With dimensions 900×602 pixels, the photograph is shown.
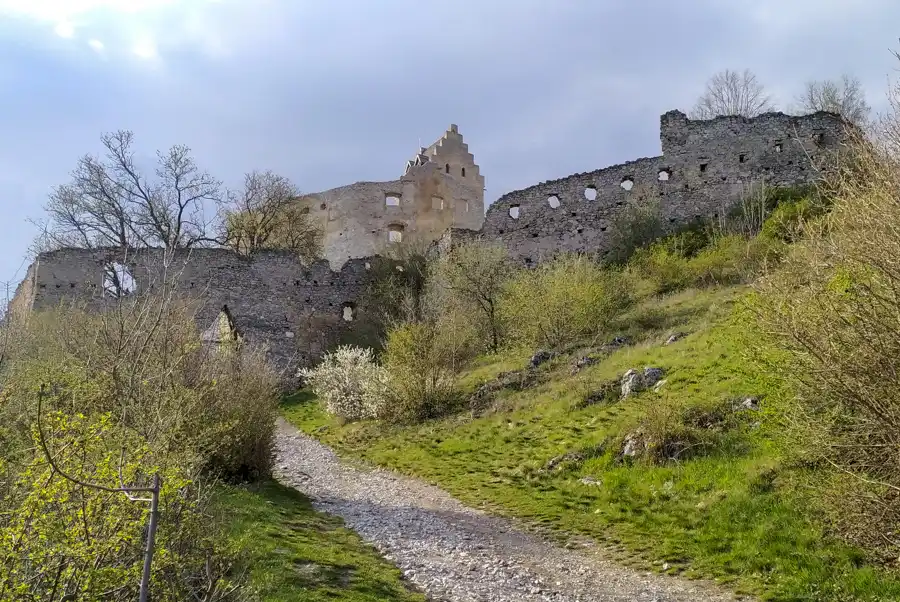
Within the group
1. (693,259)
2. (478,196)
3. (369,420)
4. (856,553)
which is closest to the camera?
(856,553)

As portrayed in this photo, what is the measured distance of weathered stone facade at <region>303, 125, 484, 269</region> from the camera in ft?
108

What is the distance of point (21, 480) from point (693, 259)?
18.7m

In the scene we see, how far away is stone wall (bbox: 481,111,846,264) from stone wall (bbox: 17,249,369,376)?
5841 mm

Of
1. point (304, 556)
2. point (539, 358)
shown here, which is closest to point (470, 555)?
point (304, 556)

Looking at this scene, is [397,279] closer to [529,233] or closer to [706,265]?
[529,233]

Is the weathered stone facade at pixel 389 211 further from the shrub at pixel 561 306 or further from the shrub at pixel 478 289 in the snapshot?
the shrub at pixel 561 306

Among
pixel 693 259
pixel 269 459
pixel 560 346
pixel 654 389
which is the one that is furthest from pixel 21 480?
pixel 693 259

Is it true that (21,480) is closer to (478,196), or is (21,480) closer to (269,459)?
(269,459)

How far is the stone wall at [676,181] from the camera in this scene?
73.7 ft

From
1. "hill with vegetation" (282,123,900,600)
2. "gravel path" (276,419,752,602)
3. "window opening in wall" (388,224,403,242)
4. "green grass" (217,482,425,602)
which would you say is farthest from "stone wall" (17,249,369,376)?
"green grass" (217,482,425,602)

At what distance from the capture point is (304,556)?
698cm

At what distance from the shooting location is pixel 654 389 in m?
11.7

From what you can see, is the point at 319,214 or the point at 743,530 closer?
the point at 743,530

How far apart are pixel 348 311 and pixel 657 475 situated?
17.6 m
